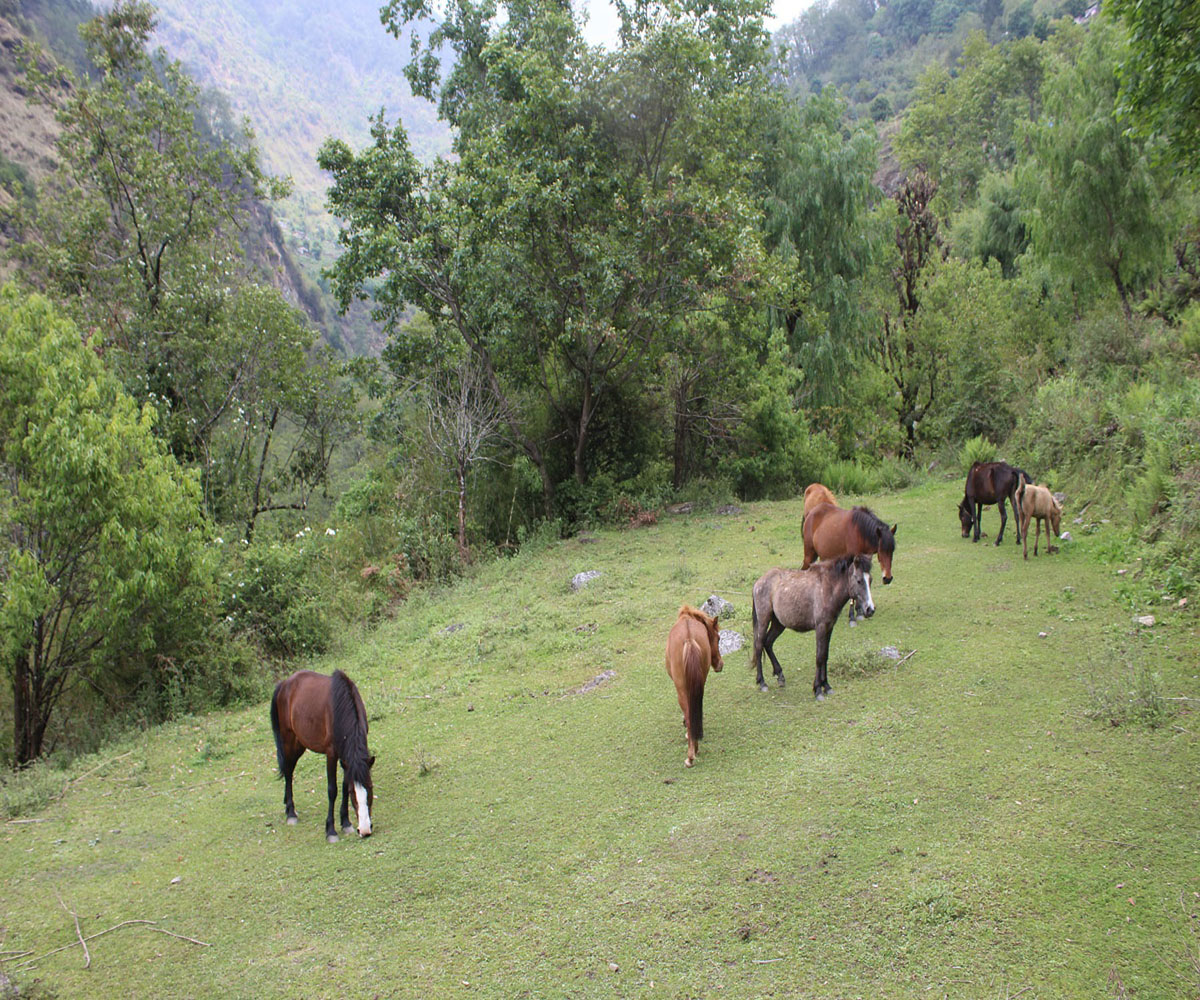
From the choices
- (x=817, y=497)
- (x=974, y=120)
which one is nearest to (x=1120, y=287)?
(x=817, y=497)

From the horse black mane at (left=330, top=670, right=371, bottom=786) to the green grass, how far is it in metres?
0.59

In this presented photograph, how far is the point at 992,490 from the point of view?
1202 cm

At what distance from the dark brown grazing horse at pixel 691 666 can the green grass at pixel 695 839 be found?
31 cm

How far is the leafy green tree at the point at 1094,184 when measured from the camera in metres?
17.7

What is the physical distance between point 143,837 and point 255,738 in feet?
7.74

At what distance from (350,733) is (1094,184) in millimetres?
20111

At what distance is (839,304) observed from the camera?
888 inches

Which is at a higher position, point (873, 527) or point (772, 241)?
point (772, 241)

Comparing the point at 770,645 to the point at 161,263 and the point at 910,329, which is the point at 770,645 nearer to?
the point at 161,263

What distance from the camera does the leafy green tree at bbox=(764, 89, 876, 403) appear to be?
22250 mm

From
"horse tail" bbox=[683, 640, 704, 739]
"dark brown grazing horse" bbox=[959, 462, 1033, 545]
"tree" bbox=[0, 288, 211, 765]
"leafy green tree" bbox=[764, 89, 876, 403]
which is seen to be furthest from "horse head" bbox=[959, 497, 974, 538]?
"tree" bbox=[0, 288, 211, 765]

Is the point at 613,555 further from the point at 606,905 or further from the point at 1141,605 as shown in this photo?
the point at 606,905

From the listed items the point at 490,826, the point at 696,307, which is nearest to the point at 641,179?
the point at 696,307

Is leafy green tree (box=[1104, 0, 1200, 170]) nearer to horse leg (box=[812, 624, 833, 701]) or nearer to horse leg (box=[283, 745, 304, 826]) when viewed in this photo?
horse leg (box=[812, 624, 833, 701])
